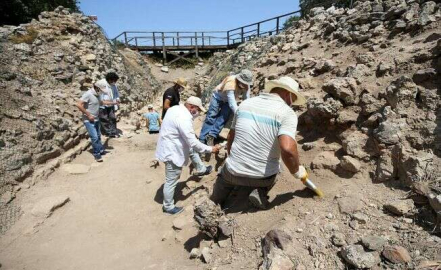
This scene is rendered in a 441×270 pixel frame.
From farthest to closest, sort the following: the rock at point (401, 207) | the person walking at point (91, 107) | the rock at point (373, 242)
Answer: the person walking at point (91, 107)
the rock at point (401, 207)
the rock at point (373, 242)

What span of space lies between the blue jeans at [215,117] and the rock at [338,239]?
309 centimetres

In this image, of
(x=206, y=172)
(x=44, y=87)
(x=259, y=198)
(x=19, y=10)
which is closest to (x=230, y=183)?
(x=259, y=198)

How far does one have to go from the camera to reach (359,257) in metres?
2.37

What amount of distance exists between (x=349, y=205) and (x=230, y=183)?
1.31 m

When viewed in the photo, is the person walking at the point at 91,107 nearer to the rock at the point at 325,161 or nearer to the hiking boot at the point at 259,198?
the hiking boot at the point at 259,198

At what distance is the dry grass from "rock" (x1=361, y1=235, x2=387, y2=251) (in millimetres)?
10940

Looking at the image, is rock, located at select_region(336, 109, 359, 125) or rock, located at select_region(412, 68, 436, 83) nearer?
rock, located at select_region(412, 68, 436, 83)

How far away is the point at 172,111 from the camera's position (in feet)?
Answer: 13.3

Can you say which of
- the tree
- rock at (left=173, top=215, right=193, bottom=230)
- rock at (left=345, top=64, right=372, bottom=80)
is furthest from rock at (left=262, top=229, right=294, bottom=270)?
the tree

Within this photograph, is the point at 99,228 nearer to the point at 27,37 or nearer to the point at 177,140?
the point at 177,140

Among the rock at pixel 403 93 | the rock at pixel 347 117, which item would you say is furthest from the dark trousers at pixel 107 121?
the rock at pixel 403 93

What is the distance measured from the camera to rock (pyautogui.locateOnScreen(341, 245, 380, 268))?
7.68 ft

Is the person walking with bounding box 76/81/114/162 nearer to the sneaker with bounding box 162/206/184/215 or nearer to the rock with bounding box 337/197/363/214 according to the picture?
the sneaker with bounding box 162/206/184/215

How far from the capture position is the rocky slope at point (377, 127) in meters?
2.60
